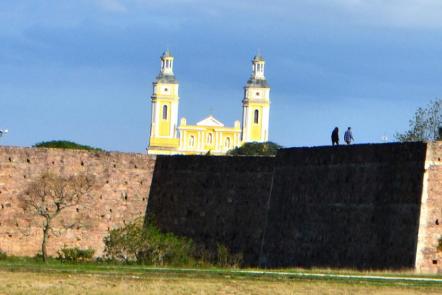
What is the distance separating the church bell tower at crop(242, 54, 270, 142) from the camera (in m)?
190

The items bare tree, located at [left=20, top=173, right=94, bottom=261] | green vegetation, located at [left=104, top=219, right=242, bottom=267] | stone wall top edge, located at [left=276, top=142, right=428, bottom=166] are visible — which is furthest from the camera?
bare tree, located at [left=20, top=173, right=94, bottom=261]

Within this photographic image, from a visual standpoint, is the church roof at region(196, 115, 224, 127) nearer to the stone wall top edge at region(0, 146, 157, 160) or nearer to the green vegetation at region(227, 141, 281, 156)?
the green vegetation at region(227, 141, 281, 156)

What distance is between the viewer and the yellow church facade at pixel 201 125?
184375mm

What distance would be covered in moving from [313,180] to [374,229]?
13.0 feet

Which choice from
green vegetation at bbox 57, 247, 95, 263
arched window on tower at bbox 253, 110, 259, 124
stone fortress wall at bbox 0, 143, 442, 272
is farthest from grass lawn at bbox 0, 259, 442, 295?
arched window on tower at bbox 253, 110, 259, 124

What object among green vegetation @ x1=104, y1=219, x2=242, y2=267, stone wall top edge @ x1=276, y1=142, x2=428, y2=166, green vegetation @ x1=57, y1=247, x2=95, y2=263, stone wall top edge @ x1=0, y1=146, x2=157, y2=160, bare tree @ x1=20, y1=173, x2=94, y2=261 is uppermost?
stone wall top edge @ x1=276, y1=142, x2=428, y2=166

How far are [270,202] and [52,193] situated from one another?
283 inches

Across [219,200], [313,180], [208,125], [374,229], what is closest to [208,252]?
[219,200]

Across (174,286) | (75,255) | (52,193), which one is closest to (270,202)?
(75,255)

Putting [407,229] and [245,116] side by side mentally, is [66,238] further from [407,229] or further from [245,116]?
[245,116]

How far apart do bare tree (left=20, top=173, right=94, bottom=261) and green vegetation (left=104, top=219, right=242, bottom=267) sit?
355cm

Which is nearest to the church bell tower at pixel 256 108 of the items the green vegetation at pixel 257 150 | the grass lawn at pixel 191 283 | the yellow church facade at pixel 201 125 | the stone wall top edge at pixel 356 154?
the yellow church facade at pixel 201 125

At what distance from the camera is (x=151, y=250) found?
4922 cm

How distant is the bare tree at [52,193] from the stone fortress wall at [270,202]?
23 centimetres
